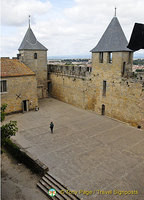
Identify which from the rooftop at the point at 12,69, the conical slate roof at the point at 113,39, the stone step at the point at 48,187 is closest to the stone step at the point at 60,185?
the stone step at the point at 48,187

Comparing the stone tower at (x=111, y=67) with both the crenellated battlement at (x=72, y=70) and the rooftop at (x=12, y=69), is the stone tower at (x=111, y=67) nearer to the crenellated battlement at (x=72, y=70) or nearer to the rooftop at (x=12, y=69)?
the crenellated battlement at (x=72, y=70)

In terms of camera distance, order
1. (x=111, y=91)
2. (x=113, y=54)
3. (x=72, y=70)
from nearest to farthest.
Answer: (x=113, y=54) → (x=111, y=91) → (x=72, y=70)

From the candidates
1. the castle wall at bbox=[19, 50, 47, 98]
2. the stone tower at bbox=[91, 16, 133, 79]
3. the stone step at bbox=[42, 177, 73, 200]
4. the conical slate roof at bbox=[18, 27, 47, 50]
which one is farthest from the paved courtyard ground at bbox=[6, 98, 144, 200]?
the conical slate roof at bbox=[18, 27, 47, 50]

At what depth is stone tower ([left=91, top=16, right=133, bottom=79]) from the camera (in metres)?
17.3

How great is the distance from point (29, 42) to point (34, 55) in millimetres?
1829

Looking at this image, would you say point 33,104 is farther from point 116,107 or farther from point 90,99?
point 116,107

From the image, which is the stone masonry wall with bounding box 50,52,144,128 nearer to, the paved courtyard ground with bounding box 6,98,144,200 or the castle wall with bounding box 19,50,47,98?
the paved courtyard ground with bounding box 6,98,144,200

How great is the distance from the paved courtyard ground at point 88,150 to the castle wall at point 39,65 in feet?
25.4

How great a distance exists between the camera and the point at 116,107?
18281 mm

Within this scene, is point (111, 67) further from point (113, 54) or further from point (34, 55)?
point (34, 55)

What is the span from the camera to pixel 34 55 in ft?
82.8

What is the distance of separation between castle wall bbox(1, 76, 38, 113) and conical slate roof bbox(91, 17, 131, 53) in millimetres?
8566

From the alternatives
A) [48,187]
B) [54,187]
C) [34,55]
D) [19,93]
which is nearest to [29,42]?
[34,55]

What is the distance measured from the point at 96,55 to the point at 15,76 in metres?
9.23
